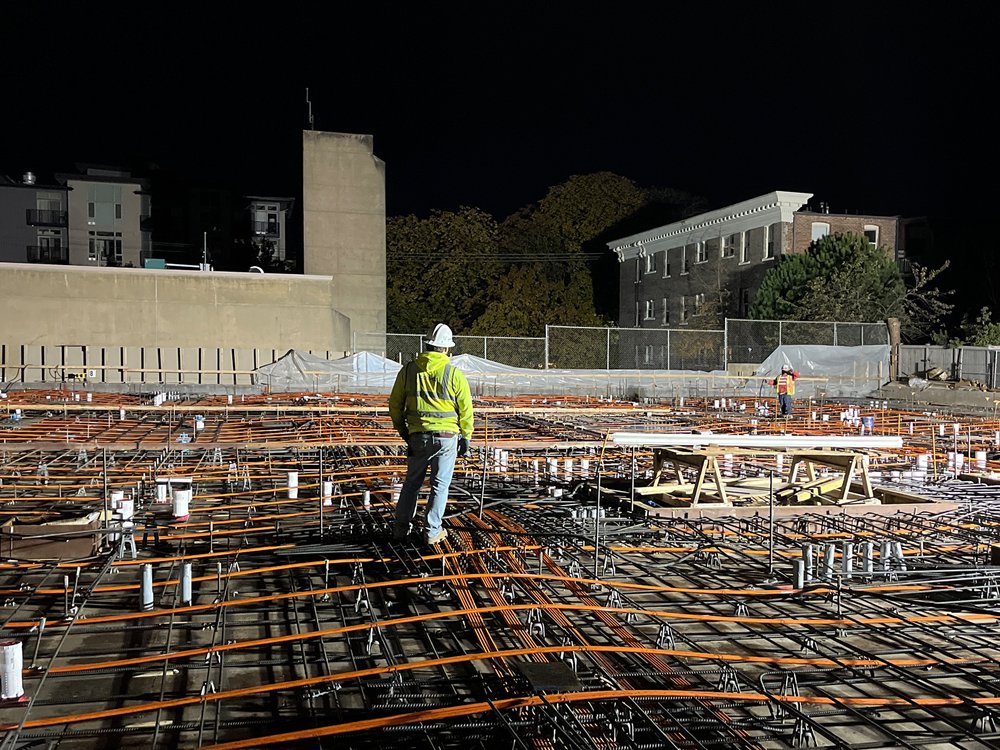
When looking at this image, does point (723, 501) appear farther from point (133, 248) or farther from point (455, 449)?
point (133, 248)

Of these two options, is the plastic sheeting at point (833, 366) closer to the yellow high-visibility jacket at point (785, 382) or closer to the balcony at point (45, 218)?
the yellow high-visibility jacket at point (785, 382)

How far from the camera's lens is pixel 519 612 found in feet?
18.9

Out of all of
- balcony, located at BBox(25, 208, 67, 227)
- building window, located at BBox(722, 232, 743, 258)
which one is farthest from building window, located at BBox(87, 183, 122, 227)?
building window, located at BBox(722, 232, 743, 258)

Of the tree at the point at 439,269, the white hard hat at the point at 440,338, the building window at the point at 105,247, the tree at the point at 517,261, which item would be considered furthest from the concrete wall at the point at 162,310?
the building window at the point at 105,247

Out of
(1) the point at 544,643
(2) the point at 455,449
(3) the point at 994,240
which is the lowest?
(1) the point at 544,643

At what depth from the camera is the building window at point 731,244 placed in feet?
135

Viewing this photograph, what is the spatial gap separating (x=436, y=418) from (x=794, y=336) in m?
27.6

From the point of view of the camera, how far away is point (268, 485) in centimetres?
1116

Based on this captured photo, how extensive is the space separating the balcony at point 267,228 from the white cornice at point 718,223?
32344 millimetres

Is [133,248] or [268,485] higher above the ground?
[133,248]

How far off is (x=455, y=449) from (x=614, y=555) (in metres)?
1.66

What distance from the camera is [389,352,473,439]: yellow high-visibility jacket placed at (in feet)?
22.1

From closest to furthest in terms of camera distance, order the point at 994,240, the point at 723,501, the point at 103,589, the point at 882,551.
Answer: the point at 103,589, the point at 882,551, the point at 723,501, the point at 994,240

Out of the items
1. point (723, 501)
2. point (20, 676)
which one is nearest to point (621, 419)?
point (723, 501)
